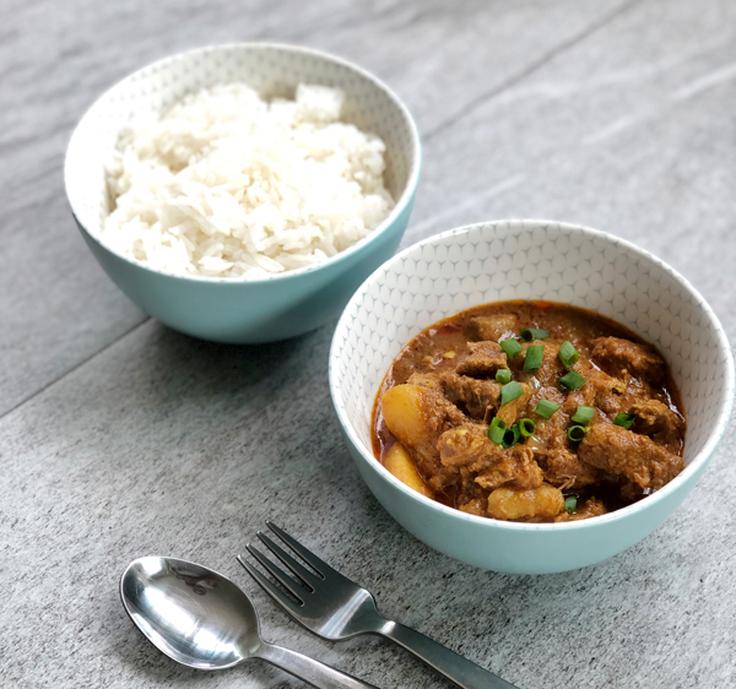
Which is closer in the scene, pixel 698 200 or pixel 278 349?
pixel 278 349

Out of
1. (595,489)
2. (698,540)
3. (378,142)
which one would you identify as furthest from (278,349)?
(698,540)

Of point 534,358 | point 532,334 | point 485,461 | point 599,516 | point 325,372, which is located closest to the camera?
point 599,516

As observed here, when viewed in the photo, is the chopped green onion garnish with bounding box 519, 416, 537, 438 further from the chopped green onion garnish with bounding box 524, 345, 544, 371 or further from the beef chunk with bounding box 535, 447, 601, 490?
the chopped green onion garnish with bounding box 524, 345, 544, 371

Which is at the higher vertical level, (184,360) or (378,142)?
(378,142)

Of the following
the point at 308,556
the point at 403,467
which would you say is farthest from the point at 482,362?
the point at 308,556

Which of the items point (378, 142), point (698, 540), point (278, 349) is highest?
point (378, 142)

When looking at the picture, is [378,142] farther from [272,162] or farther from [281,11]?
[281,11]

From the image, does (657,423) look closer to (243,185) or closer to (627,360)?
(627,360)
